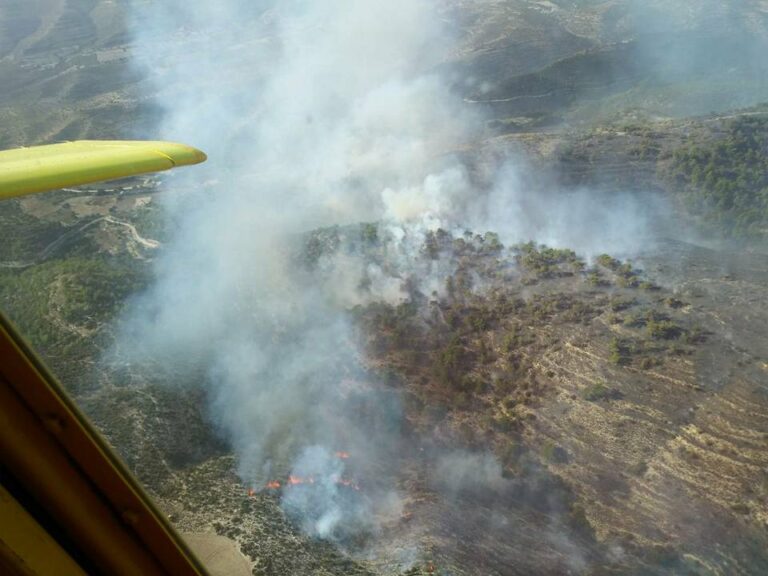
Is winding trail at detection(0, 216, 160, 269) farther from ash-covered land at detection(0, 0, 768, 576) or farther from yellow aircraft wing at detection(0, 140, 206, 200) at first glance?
yellow aircraft wing at detection(0, 140, 206, 200)

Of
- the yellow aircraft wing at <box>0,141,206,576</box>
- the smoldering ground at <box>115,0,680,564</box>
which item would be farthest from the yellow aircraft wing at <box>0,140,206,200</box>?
the smoldering ground at <box>115,0,680,564</box>

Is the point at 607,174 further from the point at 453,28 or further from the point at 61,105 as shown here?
the point at 61,105

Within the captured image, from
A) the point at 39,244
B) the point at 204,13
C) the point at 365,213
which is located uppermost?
the point at 204,13

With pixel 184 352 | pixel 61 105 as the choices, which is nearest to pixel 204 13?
pixel 61 105

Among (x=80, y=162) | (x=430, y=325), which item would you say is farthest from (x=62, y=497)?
(x=430, y=325)

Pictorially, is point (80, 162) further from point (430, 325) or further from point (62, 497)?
point (430, 325)

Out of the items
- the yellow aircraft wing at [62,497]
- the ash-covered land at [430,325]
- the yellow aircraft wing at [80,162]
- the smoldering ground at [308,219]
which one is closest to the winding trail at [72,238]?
the ash-covered land at [430,325]

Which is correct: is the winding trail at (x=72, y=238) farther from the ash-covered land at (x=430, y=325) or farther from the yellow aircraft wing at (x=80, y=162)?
the yellow aircraft wing at (x=80, y=162)
